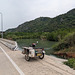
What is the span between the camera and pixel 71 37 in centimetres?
1817

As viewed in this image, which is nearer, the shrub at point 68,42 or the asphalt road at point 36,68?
the asphalt road at point 36,68

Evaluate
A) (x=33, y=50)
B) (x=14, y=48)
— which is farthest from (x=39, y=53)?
(x=14, y=48)

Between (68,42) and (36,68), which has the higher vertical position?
(68,42)

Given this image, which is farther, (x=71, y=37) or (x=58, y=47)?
(x=58, y=47)

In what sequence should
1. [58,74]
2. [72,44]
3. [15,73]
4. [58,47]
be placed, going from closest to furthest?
1. [58,74]
2. [15,73]
3. [72,44]
4. [58,47]

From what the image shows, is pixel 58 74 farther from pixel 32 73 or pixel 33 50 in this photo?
pixel 33 50

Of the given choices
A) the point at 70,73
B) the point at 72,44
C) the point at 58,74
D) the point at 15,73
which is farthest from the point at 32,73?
the point at 72,44

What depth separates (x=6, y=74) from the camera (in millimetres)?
4750

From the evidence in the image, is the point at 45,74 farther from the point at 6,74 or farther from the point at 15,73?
the point at 6,74

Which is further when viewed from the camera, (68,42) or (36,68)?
(68,42)

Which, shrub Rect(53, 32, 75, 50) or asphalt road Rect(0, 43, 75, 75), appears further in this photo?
shrub Rect(53, 32, 75, 50)

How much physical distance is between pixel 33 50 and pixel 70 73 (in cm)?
277

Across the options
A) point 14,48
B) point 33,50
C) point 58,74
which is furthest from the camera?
point 14,48

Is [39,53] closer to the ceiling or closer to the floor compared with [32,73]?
closer to the ceiling
